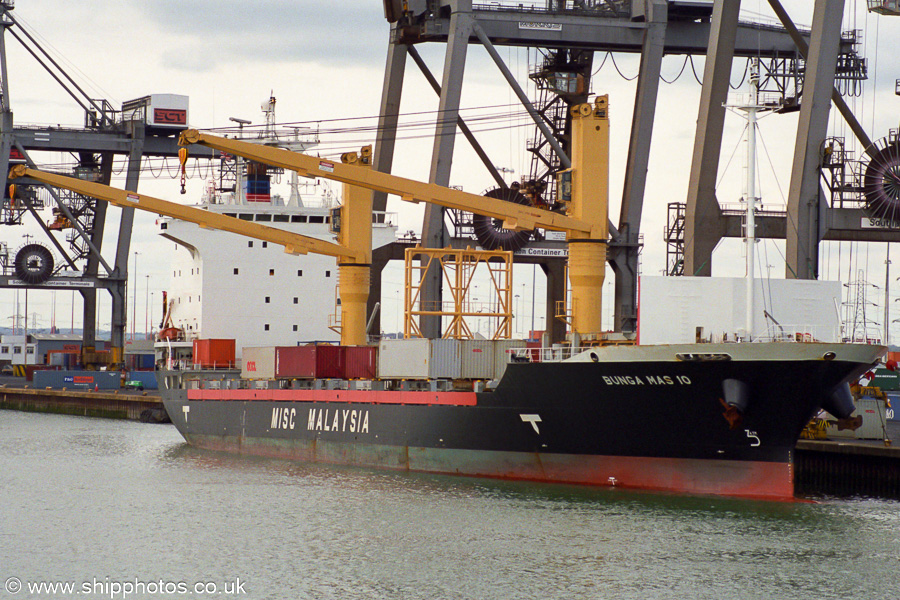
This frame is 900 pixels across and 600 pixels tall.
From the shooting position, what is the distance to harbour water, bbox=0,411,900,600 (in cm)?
1695

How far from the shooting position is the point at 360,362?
29734 mm

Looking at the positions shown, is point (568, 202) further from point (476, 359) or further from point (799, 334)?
point (799, 334)

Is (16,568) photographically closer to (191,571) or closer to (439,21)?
(191,571)

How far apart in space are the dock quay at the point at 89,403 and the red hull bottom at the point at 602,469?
22.9 m

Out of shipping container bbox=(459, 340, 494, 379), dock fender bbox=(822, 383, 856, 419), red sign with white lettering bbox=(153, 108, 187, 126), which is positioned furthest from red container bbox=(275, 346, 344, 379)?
red sign with white lettering bbox=(153, 108, 187, 126)

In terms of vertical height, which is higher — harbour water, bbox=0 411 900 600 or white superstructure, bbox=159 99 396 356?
white superstructure, bbox=159 99 396 356

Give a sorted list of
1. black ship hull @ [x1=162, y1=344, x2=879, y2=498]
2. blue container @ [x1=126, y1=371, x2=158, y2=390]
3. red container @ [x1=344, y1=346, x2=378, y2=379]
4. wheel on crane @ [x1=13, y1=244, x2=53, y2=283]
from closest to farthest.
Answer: black ship hull @ [x1=162, y1=344, x2=879, y2=498] < red container @ [x1=344, y1=346, x2=378, y2=379] < wheel on crane @ [x1=13, y1=244, x2=53, y2=283] < blue container @ [x1=126, y1=371, x2=158, y2=390]

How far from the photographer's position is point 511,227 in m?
28.6

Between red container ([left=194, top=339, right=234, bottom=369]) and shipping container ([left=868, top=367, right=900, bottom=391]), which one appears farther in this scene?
shipping container ([left=868, top=367, right=900, bottom=391])

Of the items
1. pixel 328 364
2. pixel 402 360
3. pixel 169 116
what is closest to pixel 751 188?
pixel 402 360

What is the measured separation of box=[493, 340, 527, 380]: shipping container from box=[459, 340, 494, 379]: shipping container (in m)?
0.11

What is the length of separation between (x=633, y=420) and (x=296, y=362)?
11536mm

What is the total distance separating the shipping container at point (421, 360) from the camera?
2712 centimetres

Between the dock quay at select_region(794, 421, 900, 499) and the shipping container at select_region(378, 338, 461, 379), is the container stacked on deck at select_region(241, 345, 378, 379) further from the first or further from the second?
the dock quay at select_region(794, 421, 900, 499)
